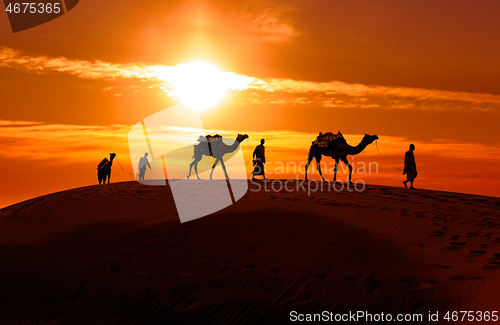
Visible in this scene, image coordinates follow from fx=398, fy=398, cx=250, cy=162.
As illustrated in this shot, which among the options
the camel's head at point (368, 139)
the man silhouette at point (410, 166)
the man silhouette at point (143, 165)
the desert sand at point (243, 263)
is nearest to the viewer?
the desert sand at point (243, 263)

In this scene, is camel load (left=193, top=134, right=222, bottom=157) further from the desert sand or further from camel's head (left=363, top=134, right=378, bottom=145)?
camel's head (left=363, top=134, right=378, bottom=145)

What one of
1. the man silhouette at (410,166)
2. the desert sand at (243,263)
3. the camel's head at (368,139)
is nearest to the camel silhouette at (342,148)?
the camel's head at (368,139)

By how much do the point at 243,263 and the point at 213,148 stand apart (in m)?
12.1

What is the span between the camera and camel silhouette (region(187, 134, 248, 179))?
21.5 metres

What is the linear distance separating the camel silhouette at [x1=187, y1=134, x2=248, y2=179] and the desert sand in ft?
21.3

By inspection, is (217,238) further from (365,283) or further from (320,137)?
(320,137)

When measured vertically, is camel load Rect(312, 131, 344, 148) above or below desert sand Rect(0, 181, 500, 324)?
above

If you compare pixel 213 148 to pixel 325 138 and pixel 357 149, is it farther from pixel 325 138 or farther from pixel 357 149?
pixel 357 149

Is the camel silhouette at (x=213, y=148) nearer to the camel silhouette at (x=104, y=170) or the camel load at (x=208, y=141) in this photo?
the camel load at (x=208, y=141)

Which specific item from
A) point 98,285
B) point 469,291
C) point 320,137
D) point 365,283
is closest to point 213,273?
point 98,285

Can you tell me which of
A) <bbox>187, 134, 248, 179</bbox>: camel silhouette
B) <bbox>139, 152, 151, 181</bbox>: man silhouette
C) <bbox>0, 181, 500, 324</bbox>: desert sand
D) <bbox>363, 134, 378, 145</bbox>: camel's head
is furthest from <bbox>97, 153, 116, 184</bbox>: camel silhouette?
<bbox>363, 134, 378, 145</bbox>: camel's head

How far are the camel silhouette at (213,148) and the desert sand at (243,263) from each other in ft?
21.3

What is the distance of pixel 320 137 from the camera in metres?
21.0

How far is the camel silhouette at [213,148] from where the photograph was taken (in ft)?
70.6
